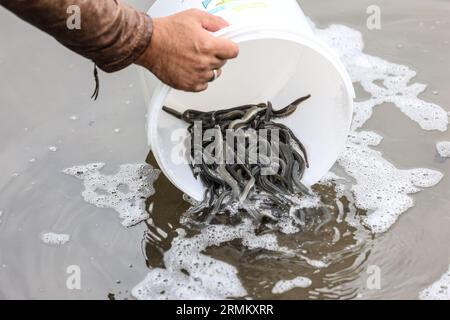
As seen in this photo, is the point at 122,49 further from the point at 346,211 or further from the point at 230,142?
the point at 346,211

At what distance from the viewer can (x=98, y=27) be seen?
2.29 metres

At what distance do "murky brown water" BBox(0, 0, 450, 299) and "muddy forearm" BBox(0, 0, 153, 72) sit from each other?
30.3 inches

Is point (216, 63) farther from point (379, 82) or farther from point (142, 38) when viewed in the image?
point (379, 82)

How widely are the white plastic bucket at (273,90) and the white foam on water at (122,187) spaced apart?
0.76ft

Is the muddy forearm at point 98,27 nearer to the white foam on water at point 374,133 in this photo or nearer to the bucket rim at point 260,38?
the bucket rim at point 260,38

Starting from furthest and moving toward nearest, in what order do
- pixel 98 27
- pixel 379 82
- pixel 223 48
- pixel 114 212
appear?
pixel 379 82 → pixel 114 212 → pixel 223 48 → pixel 98 27

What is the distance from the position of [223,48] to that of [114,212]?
937 mm

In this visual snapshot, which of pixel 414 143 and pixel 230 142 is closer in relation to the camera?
pixel 230 142

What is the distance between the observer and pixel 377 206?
3.00m

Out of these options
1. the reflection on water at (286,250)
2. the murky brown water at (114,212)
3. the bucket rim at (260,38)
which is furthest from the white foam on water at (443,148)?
the bucket rim at (260,38)

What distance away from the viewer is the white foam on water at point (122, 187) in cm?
304

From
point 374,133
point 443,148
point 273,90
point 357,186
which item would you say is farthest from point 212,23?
point 443,148
